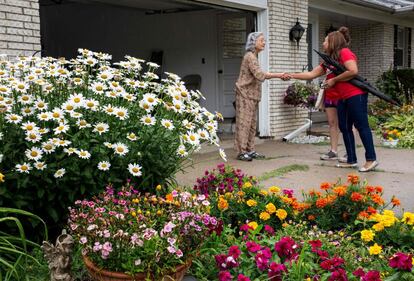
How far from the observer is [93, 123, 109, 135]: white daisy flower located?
3.13 m

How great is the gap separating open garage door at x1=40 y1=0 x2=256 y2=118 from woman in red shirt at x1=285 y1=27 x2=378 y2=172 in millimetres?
4886

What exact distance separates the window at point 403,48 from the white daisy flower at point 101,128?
49.0 feet

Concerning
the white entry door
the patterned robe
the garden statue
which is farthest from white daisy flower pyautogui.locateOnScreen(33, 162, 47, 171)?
the white entry door

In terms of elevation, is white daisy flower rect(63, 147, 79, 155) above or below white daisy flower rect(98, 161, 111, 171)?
above

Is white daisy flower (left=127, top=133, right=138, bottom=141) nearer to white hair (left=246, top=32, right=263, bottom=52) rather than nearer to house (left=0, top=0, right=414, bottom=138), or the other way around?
white hair (left=246, top=32, right=263, bottom=52)

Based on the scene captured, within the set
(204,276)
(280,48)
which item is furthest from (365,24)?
Result: (204,276)

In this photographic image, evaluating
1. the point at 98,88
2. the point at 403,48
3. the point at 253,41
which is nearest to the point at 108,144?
Answer: the point at 98,88

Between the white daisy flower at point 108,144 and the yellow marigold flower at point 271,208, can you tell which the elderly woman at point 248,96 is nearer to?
the yellow marigold flower at point 271,208

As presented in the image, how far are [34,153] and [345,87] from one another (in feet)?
13.8

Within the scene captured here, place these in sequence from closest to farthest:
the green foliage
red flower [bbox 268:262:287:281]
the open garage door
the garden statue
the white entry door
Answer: red flower [bbox 268:262:287:281]
the garden statue
the green foliage
the white entry door
the open garage door

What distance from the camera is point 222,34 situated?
38.3 feet

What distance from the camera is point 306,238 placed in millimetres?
2973

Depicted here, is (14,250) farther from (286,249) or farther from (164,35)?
(164,35)

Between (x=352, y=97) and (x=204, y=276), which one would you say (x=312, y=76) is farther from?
(x=204, y=276)
